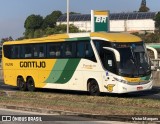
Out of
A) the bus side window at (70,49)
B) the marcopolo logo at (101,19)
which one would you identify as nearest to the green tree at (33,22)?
the marcopolo logo at (101,19)

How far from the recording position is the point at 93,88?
22.5 m

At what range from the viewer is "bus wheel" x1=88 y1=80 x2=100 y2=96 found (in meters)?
22.2

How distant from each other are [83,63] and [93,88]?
1.37 metres

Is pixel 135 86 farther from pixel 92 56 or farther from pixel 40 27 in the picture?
pixel 40 27

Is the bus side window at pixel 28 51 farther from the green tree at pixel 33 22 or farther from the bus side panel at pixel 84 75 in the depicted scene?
the green tree at pixel 33 22

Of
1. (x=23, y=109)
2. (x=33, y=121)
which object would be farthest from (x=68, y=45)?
(x=33, y=121)

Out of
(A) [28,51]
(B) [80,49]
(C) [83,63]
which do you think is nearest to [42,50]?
(A) [28,51]

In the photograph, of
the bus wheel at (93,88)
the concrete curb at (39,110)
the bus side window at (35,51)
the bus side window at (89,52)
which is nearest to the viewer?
the concrete curb at (39,110)

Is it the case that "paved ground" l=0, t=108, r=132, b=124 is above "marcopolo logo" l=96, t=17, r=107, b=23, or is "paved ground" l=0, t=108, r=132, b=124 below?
below

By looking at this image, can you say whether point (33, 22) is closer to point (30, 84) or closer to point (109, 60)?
point (30, 84)

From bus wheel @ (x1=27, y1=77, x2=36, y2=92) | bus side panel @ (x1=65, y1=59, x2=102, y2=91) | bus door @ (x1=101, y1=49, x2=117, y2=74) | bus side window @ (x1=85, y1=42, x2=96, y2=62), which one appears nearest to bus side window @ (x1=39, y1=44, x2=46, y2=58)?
bus wheel @ (x1=27, y1=77, x2=36, y2=92)

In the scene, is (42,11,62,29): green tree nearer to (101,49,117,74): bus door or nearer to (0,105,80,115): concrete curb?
(101,49,117,74): bus door

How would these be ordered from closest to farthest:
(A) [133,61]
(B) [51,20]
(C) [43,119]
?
(C) [43,119], (A) [133,61], (B) [51,20]

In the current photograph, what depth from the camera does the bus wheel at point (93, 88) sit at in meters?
22.2
